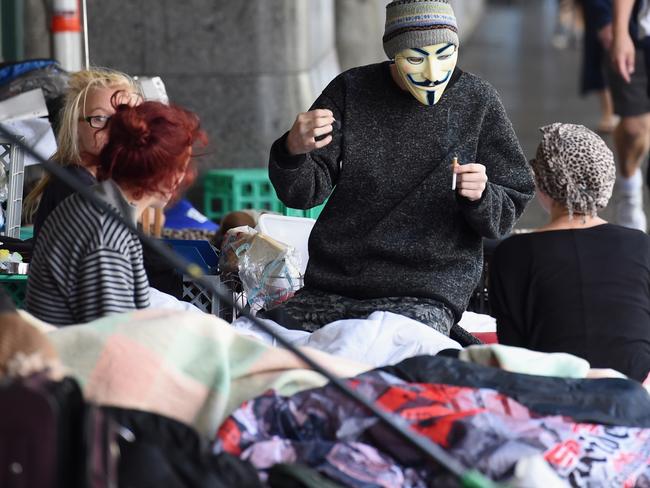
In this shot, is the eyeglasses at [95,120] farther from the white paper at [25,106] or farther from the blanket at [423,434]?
the blanket at [423,434]

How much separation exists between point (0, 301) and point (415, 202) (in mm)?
1596

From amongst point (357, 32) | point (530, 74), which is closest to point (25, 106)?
point (357, 32)

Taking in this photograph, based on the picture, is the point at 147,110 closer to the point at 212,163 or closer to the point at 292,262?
the point at 292,262

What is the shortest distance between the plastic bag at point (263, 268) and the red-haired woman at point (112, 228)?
112cm

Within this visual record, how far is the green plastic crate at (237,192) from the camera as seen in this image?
6.37 m

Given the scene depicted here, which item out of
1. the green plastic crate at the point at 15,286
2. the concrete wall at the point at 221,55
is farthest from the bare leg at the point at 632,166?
the green plastic crate at the point at 15,286

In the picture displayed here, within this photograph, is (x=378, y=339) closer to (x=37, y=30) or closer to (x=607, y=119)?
(x=37, y=30)

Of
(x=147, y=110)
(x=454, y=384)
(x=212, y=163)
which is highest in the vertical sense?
(x=147, y=110)

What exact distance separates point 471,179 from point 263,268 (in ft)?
3.41

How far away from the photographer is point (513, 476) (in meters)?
2.62

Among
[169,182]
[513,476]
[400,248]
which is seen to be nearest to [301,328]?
[400,248]

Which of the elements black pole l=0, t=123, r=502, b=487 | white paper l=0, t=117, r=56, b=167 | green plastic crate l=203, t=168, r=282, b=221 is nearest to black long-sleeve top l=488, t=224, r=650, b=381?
black pole l=0, t=123, r=502, b=487

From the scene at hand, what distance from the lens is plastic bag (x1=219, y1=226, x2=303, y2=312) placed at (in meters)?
4.39

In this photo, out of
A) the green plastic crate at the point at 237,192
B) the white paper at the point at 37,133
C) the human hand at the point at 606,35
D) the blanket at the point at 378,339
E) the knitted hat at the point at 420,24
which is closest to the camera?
the blanket at the point at 378,339
